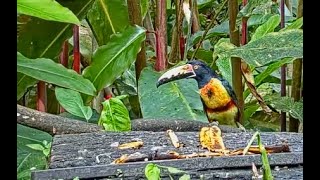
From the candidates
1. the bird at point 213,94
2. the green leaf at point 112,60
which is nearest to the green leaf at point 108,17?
the green leaf at point 112,60

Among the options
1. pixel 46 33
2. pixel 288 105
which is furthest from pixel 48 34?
pixel 288 105

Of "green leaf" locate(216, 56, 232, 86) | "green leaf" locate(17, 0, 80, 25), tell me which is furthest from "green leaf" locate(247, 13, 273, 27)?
"green leaf" locate(17, 0, 80, 25)

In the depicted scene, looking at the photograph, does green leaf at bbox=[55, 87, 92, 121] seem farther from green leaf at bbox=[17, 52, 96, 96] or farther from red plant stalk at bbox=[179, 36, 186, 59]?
red plant stalk at bbox=[179, 36, 186, 59]

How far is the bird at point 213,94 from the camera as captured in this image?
168 cm

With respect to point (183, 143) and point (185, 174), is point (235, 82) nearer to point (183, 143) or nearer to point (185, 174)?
point (183, 143)

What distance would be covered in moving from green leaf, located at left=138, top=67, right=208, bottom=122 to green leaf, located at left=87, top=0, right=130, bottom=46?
1.08ft

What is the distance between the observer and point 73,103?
143cm

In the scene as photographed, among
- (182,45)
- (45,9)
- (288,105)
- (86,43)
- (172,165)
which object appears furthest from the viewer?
(86,43)

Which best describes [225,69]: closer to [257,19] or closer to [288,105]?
[288,105]

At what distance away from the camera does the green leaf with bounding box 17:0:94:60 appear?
6.08 feet

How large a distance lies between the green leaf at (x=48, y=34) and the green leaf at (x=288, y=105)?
2.16ft

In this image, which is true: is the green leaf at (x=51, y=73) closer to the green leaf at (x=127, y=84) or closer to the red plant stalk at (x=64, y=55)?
the red plant stalk at (x=64, y=55)

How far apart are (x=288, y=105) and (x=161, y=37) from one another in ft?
1.42
